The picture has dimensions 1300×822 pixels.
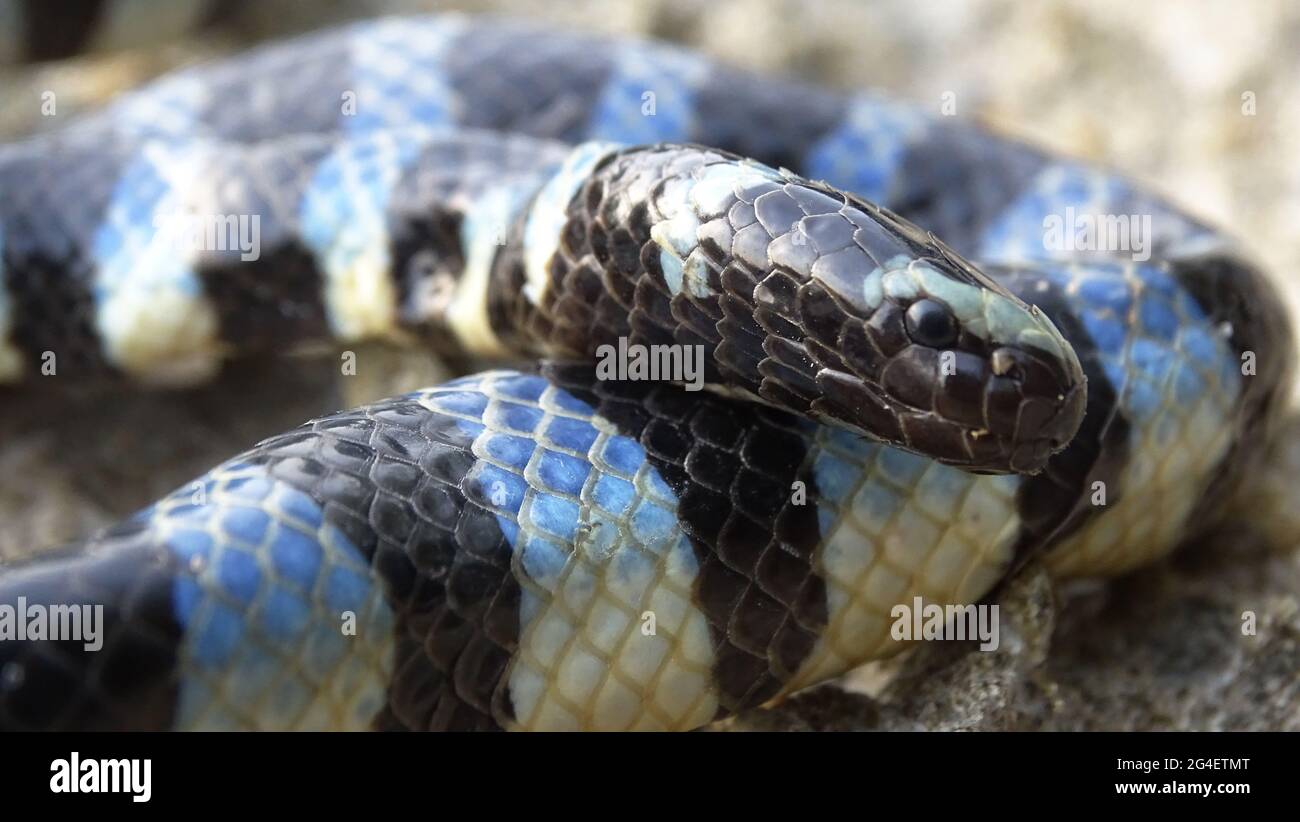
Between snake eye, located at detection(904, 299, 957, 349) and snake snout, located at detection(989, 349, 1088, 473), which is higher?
snake eye, located at detection(904, 299, 957, 349)

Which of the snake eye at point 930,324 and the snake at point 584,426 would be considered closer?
the snake at point 584,426

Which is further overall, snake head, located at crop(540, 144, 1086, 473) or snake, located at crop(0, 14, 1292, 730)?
snake head, located at crop(540, 144, 1086, 473)

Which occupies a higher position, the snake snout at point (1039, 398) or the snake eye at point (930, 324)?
the snake eye at point (930, 324)

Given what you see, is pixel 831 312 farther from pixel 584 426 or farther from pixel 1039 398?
pixel 584 426

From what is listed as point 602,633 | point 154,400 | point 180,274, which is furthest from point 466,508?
point 154,400

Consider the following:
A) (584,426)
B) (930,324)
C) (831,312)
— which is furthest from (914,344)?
(584,426)
